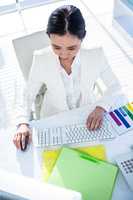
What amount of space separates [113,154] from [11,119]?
4.25 feet

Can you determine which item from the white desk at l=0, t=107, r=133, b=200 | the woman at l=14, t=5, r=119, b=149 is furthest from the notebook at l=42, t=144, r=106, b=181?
the woman at l=14, t=5, r=119, b=149

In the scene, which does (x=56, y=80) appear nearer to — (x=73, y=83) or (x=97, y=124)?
(x=73, y=83)

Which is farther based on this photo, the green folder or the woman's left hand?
the woman's left hand

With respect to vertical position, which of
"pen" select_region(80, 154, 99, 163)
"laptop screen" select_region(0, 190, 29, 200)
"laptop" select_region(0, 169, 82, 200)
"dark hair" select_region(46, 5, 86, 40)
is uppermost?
"dark hair" select_region(46, 5, 86, 40)

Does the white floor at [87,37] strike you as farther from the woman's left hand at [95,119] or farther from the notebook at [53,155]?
the notebook at [53,155]

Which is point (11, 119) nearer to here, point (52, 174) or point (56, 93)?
point (56, 93)

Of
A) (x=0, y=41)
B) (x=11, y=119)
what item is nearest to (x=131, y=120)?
(x=11, y=119)

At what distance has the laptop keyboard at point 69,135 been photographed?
1507 millimetres

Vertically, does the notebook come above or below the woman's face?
below

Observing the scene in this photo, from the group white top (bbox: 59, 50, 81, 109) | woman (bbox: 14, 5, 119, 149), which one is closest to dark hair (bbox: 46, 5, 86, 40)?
woman (bbox: 14, 5, 119, 149)

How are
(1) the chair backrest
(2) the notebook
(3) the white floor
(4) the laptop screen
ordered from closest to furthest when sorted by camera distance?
(4) the laptop screen < (2) the notebook < (1) the chair backrest < (3) the white floor

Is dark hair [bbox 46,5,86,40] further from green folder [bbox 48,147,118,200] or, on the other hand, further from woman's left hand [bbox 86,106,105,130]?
green folder [bbox 48,147,118,200]

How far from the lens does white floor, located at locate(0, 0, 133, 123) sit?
284 cm

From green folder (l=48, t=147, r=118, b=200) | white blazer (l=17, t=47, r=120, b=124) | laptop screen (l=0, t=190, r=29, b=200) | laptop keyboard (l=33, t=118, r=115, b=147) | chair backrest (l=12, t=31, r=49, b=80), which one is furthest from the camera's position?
chair backrest (l=12, t=31, r=49, b=80)
